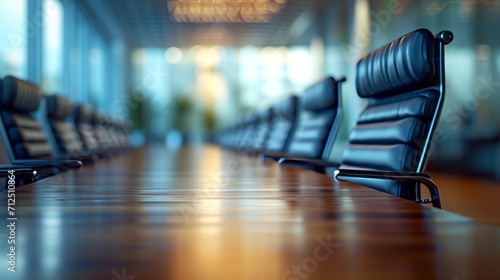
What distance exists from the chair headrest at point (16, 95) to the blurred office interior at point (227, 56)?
9.37 ft

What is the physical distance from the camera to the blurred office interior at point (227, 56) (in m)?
6.89

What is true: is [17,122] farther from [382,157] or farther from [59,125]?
[382,157]

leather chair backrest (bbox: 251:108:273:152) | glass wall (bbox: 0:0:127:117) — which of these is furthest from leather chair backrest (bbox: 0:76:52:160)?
glass wall (bbox: 0:0:127:117)

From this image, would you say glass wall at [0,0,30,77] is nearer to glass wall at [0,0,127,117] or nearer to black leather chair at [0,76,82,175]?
glass wall at [0,0,127,117]

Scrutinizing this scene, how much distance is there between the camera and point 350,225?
0.64m

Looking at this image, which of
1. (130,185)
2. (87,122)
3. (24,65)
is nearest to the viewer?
(130,185)

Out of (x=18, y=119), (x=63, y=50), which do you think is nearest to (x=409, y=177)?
(x=18, y=119)

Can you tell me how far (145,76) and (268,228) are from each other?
15.3 metres

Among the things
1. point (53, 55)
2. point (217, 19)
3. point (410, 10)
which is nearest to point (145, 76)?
point (217, 19)

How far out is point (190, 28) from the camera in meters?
12.8

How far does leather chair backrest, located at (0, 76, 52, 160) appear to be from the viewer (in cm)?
293

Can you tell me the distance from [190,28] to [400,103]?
37.6 ft

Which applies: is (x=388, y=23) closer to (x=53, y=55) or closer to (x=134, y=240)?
(x=53, y=55)

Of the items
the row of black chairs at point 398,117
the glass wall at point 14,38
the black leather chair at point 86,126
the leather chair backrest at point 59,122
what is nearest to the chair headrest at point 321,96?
the row of black chairs at point 398,117
